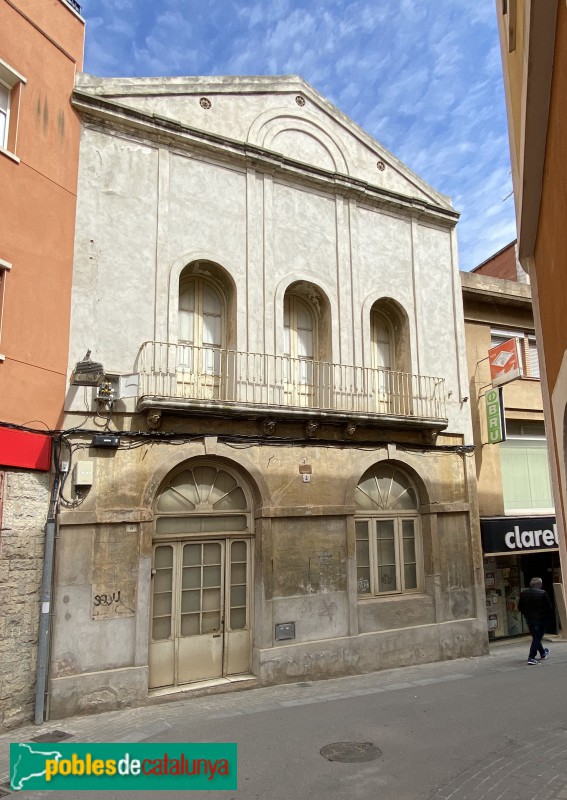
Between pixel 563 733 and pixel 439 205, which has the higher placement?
pixel 439 205

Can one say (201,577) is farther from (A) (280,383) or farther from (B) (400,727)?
(B) (400,727)

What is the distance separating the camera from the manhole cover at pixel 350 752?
22.0ft

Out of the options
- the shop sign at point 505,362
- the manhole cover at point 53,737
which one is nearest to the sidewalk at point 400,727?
the manhole cover at point 53,737

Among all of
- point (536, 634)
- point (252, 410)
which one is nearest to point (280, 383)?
point (252, 410)

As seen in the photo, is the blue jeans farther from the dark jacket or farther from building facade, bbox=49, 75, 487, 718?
building facade, bbox=49, 75, 487, 718

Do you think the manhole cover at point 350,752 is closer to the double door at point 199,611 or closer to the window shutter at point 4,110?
the double door at point 199,611

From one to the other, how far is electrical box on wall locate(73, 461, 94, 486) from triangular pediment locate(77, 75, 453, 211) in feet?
20.8

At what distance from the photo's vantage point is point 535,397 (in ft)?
47.7

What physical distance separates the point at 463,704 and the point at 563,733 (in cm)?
161

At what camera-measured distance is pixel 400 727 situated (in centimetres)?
770

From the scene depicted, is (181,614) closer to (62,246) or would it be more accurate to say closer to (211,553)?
(211,553)

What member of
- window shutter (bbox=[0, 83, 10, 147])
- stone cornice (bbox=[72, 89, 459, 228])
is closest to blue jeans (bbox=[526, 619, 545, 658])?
stone cornice (bbox=[72, 89, 459, 228])

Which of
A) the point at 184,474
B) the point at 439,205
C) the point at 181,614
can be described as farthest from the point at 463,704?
the point at 439,205

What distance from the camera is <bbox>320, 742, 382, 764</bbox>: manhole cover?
6699mm
